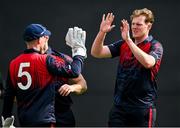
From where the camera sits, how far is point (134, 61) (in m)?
5.69

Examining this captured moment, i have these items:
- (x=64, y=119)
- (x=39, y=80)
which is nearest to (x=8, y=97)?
(x=39, y=80)

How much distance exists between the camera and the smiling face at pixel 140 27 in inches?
225

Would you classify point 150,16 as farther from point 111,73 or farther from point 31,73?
point 111,73

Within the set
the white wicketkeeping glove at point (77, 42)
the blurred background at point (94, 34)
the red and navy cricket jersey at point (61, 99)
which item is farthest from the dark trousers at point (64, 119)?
the blurred background at point (94, 34)

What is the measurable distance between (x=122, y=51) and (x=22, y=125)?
41.7 inches

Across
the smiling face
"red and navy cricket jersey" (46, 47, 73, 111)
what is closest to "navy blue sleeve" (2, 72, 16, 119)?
"red and navy cricket jersey" (46, 47, 73, 111)

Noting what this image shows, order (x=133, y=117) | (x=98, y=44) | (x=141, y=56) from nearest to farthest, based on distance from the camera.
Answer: (x=141, y=56) < (x=133, y=117) < (x=98, y=44)

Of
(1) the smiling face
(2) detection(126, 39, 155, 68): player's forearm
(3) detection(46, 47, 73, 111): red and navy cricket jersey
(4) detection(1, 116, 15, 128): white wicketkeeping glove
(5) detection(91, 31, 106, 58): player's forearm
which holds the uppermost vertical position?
(1) the smiling face

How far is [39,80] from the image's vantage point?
5.38m

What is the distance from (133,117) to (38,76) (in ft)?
2.95

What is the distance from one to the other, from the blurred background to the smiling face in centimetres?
178

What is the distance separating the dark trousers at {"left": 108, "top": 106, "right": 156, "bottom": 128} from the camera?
5.68 m

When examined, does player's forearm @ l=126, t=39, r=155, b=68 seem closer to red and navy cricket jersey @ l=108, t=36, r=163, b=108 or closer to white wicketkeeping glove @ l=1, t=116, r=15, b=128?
red and navy cricket jersey @ l=108, t=36, r=163, b=108

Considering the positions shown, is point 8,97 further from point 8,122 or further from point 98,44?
point 98,44
